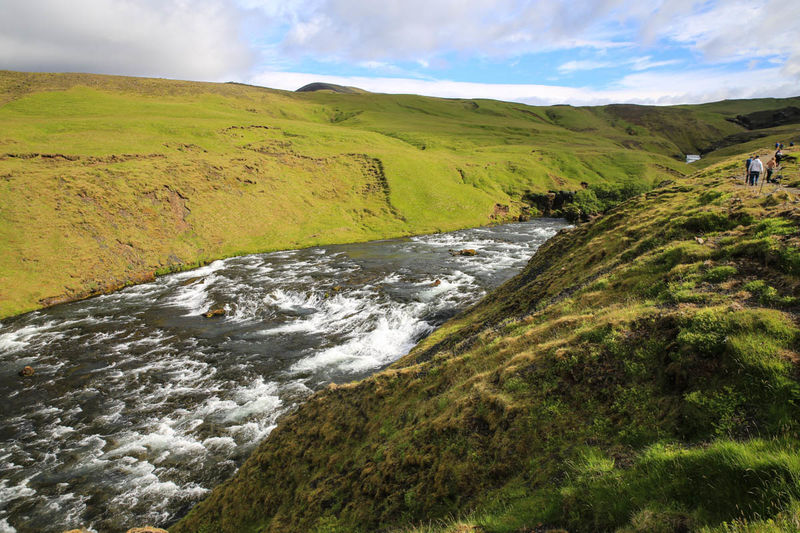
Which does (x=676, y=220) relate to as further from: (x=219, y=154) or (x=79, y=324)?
(x=219, y=154)

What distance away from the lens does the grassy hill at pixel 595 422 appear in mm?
6211

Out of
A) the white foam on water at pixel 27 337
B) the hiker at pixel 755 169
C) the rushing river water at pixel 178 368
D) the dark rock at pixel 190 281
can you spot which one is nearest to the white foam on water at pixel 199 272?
the rushing river water at pixel 178 368

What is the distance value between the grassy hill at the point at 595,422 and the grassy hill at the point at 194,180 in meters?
48.0

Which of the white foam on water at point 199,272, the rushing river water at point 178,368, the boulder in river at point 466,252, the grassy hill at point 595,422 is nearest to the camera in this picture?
the grassy hill at point 595,422

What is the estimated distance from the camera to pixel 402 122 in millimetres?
197875

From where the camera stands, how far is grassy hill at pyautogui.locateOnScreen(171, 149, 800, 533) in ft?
20.4

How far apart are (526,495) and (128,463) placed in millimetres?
20776

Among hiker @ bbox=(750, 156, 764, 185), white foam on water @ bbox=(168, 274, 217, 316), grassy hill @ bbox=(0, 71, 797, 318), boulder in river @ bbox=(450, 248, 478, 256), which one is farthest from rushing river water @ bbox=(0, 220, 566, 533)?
hiker @ bbox=(750, 156, 764, 185)

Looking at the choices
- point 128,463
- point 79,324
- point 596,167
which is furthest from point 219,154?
point 596,167

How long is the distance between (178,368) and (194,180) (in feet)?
181

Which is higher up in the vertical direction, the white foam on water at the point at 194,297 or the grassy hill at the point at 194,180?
the grassy hill at the point at 194,180

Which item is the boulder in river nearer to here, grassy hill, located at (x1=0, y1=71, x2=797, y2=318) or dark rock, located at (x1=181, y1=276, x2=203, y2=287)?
grassy hill, located at (x1=0, y1=71, x2=797, y2=318)

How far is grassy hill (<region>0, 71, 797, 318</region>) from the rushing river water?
31.5 feet

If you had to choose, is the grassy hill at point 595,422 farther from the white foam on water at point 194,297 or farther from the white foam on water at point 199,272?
the white foam on water at point 199,272
